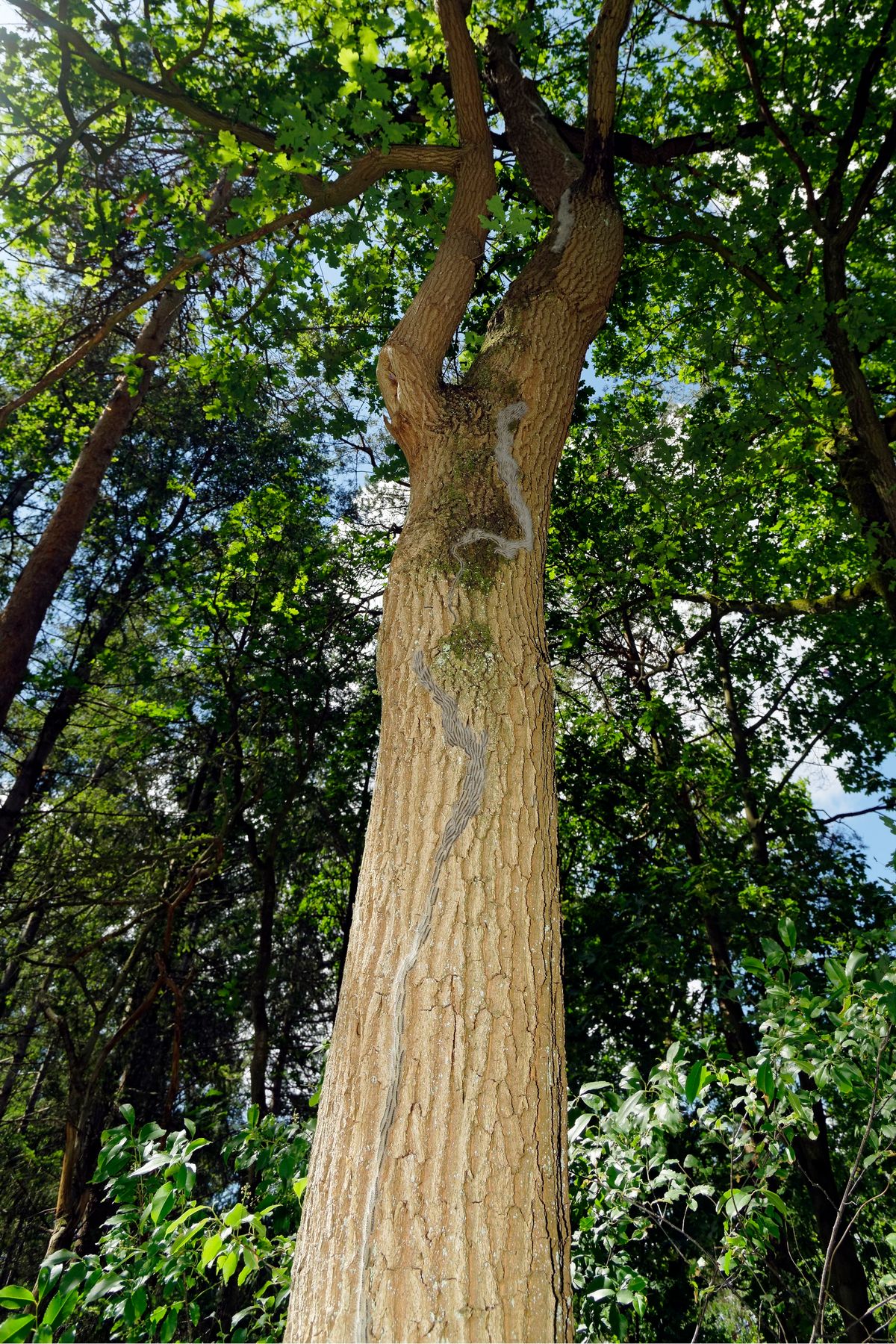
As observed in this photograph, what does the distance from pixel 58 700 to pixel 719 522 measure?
8.27m

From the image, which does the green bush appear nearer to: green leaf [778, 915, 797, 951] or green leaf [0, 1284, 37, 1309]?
green leaf [778, 915, 797, 951]

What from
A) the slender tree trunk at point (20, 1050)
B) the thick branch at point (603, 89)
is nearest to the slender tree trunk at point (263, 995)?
the slender tree trunk at point (20, 1050)

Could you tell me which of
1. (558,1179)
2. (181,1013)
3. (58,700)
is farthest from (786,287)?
(58,700)

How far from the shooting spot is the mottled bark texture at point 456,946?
1.02 m

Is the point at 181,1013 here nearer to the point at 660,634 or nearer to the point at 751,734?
the point at 660,634

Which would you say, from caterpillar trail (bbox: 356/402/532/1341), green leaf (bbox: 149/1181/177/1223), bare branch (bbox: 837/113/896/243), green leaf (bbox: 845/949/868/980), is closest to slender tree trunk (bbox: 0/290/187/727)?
caterpillar trail (bbox: 356/402/532/1341)

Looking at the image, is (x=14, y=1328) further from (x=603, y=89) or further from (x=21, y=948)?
(x=21, y=948)

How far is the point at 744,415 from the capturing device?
489cm

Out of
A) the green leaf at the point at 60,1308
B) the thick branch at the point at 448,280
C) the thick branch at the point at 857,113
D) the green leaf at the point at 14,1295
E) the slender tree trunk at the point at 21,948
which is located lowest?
the green leaf at the point at 60,1308

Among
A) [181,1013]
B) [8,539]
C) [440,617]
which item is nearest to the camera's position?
[440,617]

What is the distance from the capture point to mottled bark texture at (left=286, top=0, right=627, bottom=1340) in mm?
1023

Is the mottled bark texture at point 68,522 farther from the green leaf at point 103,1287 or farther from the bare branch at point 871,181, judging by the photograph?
the bare branch at point 871,181

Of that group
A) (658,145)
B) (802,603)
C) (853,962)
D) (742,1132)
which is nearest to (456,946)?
(853,962)

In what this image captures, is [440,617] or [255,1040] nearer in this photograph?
[440,617]
